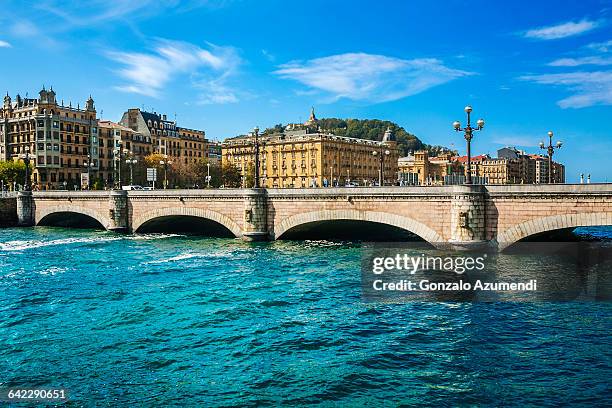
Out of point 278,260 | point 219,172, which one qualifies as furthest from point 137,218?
point 219,172

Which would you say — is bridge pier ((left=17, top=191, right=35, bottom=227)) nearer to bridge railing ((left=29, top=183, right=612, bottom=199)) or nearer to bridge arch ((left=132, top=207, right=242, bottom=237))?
bridge railing ((left=29, top=183, right=612, bottom=199))

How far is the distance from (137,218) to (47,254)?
16.2 metres

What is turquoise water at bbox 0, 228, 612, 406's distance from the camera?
15586 millimetres

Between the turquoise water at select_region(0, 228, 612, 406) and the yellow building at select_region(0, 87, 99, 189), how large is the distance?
87.4 meters

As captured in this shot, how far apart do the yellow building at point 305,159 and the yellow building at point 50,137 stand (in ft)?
129

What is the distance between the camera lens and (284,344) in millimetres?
19891

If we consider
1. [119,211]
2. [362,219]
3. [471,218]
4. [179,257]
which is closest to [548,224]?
[471,218]

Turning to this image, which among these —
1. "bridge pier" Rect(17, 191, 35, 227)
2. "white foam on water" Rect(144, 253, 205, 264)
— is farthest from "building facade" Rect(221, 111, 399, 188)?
"white foam on water" Rect(144, 253, 205, 264)

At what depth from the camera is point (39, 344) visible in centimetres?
2012

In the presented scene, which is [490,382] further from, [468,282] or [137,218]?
[137,218]

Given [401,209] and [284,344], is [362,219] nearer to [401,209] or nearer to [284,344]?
[401,209]

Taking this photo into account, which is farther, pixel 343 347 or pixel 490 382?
pixel 343 347

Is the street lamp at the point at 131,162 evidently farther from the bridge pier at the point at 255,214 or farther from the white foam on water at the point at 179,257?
the white foam on water at the point at 179,257

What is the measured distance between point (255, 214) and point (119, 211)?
20.3m
